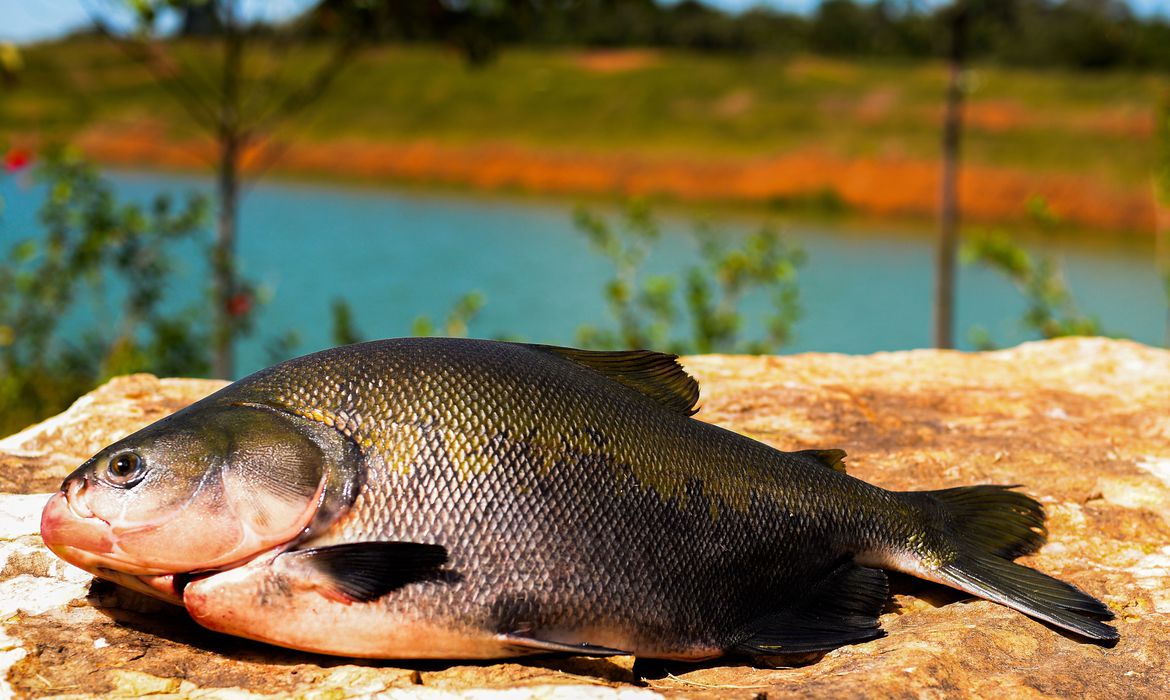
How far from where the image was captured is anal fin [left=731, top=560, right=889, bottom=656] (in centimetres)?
276

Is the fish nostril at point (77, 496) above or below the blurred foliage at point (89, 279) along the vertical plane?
above

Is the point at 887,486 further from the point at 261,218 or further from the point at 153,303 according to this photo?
the point at 261,218

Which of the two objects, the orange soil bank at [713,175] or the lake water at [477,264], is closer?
the lake water at [477,264]

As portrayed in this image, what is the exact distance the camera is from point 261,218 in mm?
23141

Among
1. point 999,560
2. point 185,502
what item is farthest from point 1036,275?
point 185,502

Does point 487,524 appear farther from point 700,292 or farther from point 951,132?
point 951,132

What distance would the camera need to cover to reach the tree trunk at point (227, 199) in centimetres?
861

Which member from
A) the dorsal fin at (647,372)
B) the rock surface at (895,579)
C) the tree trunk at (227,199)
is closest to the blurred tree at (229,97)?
the tree trunk at (227,199)

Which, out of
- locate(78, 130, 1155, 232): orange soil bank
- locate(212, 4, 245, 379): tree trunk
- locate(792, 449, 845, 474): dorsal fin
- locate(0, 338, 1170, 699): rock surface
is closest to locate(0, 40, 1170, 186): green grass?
locate(78, 130, 1155, 232): orange soil bank

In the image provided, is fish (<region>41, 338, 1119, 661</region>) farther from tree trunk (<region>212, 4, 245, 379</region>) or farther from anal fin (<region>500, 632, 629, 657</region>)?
tree trunk (<region>212, 4, 245, 379</region>)

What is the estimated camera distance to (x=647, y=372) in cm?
309

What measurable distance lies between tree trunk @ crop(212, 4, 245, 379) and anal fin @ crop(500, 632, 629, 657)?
265 inches

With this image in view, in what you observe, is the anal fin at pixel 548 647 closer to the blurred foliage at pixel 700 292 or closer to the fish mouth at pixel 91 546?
the fish mouth at pixel 91 546

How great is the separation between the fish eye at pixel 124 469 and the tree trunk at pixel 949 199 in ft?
37.1
